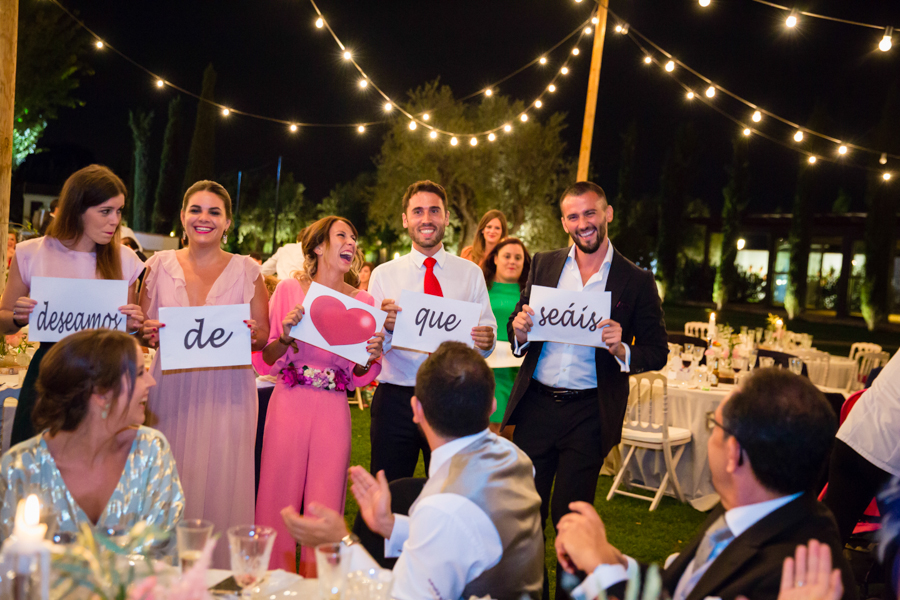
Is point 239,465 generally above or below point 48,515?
below

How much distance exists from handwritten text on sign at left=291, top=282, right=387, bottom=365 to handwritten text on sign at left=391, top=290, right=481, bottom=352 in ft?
0.41

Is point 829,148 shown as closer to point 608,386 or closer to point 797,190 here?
point 797,190

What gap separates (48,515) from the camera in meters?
1.45

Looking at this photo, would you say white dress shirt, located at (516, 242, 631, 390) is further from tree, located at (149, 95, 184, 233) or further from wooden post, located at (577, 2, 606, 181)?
tree, located at (149, 95, 184, 233)

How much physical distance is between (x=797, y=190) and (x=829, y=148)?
1944mm

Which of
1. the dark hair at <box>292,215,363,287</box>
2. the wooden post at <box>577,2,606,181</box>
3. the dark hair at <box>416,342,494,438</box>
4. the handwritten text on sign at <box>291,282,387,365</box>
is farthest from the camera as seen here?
the wooden post at <box>577,2,606,181</box>

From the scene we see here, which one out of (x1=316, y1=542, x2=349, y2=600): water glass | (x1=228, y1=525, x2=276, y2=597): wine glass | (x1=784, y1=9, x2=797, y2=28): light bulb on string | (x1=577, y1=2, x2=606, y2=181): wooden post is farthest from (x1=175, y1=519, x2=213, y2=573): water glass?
(x1=577, y1=2, x2=606, y2=181): wooden post

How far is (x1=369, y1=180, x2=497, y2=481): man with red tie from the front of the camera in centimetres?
353

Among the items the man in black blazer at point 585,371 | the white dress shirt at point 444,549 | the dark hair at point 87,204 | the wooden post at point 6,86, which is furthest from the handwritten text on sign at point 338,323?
the wooden post at point 6,86

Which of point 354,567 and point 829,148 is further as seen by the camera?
point 829,148

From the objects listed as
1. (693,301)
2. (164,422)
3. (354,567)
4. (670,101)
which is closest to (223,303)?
(164,422)

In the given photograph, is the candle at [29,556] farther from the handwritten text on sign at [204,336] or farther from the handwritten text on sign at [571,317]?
the handwritten text on sign at [571,317]

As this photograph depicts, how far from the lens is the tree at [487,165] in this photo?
949 inches

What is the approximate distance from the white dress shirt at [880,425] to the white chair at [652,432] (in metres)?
2.43
